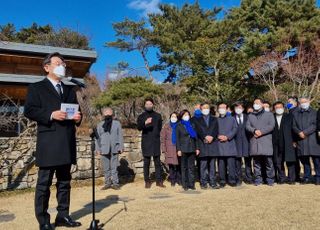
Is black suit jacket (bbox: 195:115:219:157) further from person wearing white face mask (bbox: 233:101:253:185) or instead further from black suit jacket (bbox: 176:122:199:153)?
Answer: person wearing white face mask (bbox: 233:101:253:185)

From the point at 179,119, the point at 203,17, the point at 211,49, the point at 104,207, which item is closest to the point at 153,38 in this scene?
the point at 203,17

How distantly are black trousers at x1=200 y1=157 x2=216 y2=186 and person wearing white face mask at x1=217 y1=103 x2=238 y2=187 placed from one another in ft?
0.61

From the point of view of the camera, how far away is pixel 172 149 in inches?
322

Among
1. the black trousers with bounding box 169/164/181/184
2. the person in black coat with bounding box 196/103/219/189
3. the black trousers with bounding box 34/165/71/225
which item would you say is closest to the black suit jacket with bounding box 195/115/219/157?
the person in black coat with bounding box 196/103/219/189

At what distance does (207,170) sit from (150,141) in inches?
53.9

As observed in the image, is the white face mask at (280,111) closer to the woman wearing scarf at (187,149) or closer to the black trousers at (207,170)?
the black trousers at (207,170)

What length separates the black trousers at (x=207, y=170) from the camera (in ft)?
24.7

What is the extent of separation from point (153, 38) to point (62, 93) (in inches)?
786

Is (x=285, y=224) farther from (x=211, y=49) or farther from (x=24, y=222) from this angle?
(x=211, y=49)

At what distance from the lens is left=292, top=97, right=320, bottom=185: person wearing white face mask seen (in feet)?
24.2

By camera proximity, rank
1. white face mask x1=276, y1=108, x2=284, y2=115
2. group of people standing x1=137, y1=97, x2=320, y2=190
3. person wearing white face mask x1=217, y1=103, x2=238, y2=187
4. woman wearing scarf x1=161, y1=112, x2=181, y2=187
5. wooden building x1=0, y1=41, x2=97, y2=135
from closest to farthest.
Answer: group of people standing x1=137, y1=97, x2=320, y2=190 < person wearing white face mask x1=217, y1=103, x2=238, y2=187 < white face mask x1=276, y1=108, x2=284, y2=115 < woman wearing scarf x1=161, y1=112, x2=181, y2=187 < wooden building x1=0, y1=41, x2=97, y2=135

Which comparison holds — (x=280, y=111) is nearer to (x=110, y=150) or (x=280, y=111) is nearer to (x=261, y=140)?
(x=261, y=140)

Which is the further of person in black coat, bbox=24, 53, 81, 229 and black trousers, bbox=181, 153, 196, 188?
black trousers, bbox=181, 153, 196, 188

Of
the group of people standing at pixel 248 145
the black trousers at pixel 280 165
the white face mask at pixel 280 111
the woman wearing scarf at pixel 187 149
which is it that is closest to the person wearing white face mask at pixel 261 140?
the group of people standing at pixel 248 145
